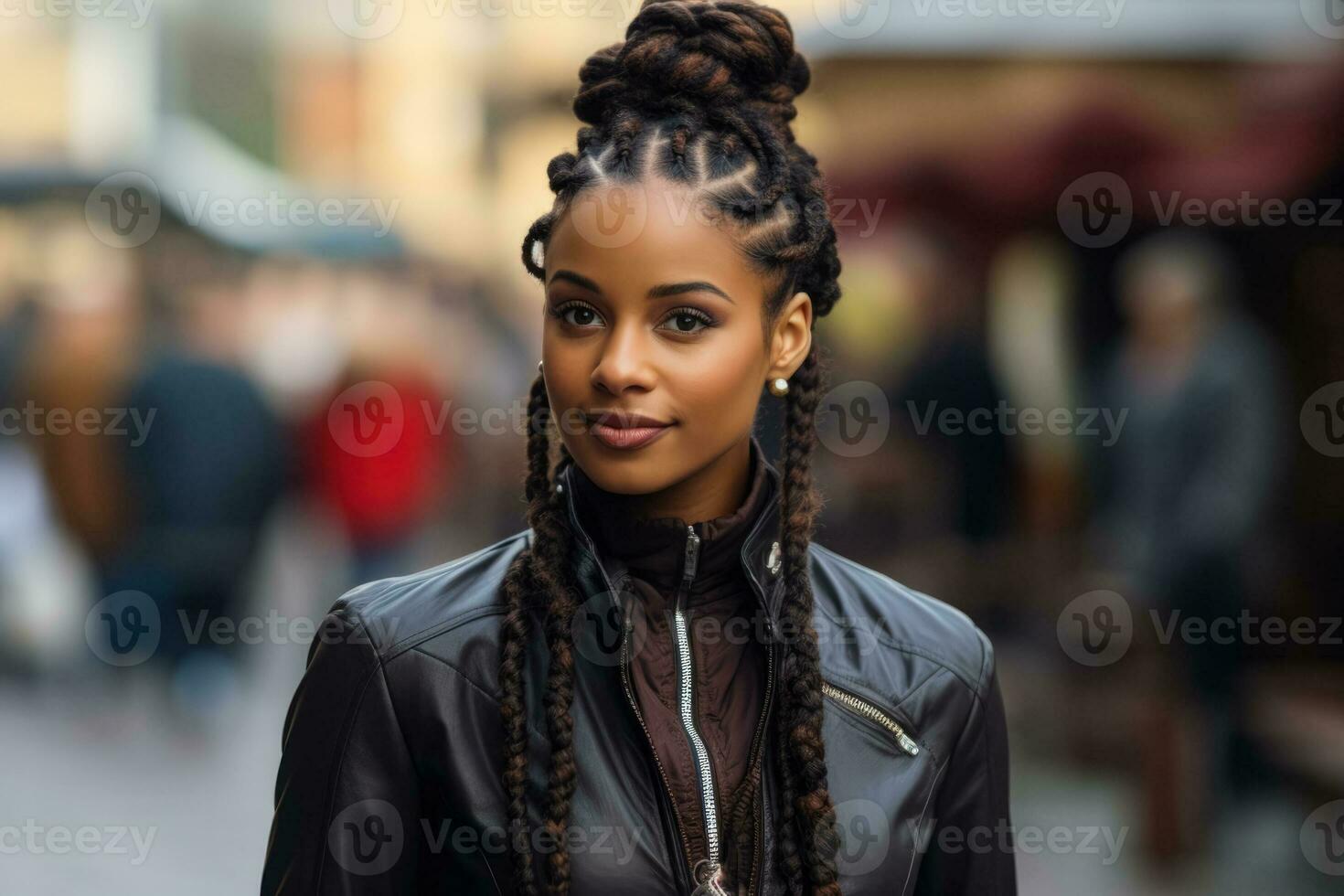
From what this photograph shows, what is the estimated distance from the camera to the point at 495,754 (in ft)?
8.17

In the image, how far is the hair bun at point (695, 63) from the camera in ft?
8.68

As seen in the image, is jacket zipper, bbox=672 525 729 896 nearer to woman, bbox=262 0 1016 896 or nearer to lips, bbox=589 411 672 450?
woman, bbox=262 0 1016 896

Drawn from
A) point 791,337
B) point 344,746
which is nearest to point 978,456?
point 791,337

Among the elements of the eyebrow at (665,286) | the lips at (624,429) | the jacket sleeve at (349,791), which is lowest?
the jacket sleeve at (349,791)

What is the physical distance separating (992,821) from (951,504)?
6.31m

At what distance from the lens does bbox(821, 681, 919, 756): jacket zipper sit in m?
2.69

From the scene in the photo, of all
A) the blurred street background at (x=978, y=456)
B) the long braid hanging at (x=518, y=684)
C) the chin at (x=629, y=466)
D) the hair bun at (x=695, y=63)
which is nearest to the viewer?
the long braid hanging at (x=518, y=684)

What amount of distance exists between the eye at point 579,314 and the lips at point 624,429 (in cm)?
14

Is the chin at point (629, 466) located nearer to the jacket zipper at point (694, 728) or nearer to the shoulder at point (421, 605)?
the jacket zipper at point (694, 728)

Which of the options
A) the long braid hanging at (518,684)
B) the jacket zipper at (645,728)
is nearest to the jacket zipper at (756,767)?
the jacket zipper at (645,728)

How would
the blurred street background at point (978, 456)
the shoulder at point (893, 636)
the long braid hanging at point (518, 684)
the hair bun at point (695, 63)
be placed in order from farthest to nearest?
the blurred street background at point (978, 456) → the shoulder at point (893, 636) → the hair bun at point (695, 63) → the long braid hanging at point (518, 684)

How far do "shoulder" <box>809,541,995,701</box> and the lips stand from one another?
485 millimetres

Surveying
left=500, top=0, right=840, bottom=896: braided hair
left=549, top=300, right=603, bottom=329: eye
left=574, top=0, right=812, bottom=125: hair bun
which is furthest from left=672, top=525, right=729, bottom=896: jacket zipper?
left=574, top=0, right=812, bottom=125: hair bun

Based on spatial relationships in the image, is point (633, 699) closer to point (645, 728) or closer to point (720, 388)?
point (645, 728)
